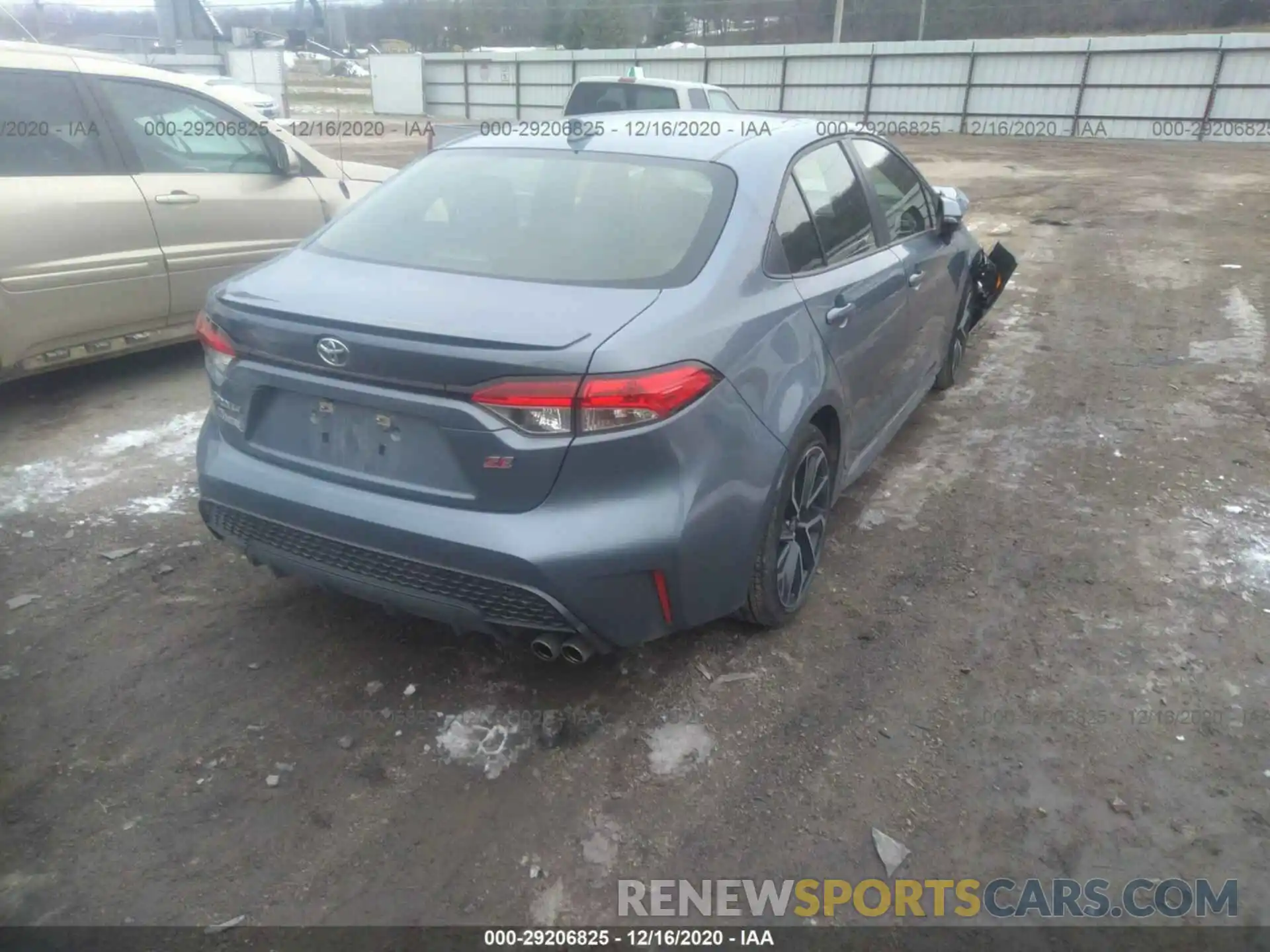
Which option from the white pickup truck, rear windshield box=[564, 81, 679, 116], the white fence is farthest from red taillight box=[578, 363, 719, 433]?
the white fence

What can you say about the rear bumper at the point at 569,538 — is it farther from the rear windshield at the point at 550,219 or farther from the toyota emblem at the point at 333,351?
the rear windshield at the point at 550,219

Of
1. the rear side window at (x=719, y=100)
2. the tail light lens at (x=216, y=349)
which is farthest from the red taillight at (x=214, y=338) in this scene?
the rear side window at (x=719, y=100)

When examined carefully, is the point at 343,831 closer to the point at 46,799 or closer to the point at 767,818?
the point at 46,799

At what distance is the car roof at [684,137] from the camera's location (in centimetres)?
325

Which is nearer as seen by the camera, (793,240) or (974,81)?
(793,240)

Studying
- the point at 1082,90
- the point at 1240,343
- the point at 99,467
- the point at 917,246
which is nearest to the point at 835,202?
the point at 917,246

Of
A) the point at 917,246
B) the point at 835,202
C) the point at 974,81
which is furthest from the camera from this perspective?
the point at 974,81

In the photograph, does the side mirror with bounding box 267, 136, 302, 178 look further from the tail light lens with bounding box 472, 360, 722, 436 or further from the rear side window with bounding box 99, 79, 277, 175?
the tail light lens with bounding box 472, 360, 722, 436

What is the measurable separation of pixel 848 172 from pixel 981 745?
2.31 metres

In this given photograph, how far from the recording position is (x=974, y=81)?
89.2ft

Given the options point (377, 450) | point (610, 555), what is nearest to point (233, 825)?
point (377, 450)

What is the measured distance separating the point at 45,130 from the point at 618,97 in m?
8.33

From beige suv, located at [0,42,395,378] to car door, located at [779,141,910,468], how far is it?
363 cm

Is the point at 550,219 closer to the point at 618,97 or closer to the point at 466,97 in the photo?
the point at 618,97
